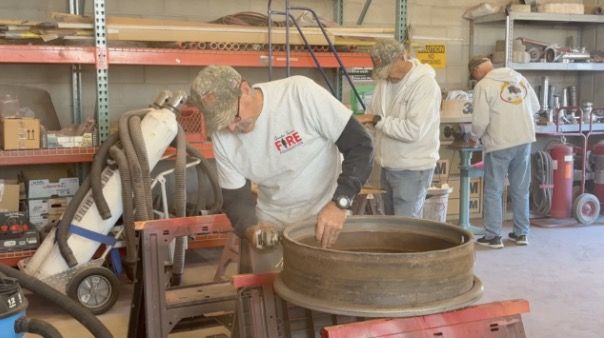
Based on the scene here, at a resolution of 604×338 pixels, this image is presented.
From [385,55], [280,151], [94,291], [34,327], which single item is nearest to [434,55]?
[385,55]

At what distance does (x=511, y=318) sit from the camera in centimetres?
194

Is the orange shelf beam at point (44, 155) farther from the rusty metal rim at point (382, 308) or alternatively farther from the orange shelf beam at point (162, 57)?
the rusty metal rim at point (382, 308)

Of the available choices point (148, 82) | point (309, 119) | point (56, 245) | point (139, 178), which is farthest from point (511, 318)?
point (148, 82)

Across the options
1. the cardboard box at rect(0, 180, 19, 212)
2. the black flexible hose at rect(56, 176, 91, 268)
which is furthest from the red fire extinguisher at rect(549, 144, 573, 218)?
the cardboard box at rect(0, 180, 19, 212)

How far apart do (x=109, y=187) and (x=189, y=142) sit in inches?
32.0

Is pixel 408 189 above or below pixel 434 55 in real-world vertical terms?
below

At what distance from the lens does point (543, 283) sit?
4.43 metres

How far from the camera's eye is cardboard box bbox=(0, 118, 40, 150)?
4.21 meters

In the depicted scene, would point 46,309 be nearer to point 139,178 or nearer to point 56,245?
point 56,245

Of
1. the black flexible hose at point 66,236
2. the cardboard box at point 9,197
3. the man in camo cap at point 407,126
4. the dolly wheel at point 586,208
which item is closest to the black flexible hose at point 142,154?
the black flexible hose at point 66,236

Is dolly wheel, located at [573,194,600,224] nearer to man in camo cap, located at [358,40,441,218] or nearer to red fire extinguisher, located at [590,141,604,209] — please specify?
red fire extinguisher, located at [590,141,604,209]

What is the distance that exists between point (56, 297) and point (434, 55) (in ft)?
15.0

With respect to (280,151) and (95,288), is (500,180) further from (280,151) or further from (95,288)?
(280,151)

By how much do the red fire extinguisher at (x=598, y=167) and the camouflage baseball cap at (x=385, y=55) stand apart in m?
3.37
